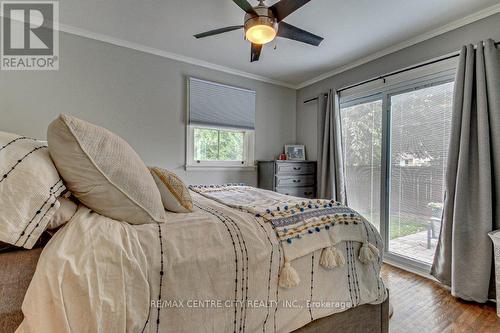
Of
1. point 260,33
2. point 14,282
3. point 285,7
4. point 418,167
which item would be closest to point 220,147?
point 260,33

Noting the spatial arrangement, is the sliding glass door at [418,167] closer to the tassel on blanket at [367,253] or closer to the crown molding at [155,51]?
the tassel on blanket at [367,253]

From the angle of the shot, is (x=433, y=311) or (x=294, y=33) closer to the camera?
(x=433, y=311)

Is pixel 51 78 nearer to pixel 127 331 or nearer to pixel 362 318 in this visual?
pixel 127 331

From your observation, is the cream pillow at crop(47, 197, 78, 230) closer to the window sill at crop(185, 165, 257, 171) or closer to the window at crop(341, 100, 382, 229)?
Answer: the window sill at crop(185, 165, 257, 171)

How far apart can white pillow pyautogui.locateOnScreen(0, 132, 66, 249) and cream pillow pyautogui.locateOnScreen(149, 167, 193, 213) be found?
43 cm

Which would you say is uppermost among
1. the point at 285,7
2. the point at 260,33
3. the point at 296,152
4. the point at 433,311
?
the point at 285,7

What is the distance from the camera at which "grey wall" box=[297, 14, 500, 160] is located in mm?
2160

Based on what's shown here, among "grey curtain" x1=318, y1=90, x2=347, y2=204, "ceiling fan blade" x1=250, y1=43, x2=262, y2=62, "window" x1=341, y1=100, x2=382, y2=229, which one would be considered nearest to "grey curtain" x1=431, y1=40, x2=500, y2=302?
"window" x1=341, y1=100, x2=382, y2=229

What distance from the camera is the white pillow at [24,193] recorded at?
66cm

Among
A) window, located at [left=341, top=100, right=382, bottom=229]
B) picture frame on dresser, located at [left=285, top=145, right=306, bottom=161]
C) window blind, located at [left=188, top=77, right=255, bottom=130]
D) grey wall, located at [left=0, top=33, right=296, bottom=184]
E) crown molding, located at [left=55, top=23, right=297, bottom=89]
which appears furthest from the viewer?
picture frame on dresser, located at [left=285, top=145, right=306, bottom=161]

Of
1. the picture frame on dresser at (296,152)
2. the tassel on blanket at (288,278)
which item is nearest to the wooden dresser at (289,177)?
the picture frame on dresser at (296,152)

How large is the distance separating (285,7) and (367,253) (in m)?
1.68

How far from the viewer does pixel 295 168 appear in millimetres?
3533

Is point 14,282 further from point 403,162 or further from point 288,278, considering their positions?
point 403,162
